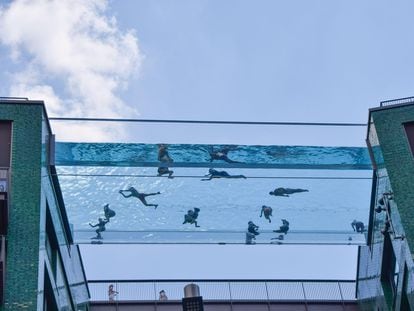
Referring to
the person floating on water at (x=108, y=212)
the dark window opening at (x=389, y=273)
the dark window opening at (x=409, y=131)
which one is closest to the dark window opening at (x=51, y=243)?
the person floating on water at (x=108, y=212)

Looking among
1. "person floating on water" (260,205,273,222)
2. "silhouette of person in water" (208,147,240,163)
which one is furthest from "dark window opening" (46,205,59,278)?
"person floating on water" (260,205,273,222)

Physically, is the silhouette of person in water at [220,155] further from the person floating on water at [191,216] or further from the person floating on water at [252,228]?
the person floating on water at [252,228]

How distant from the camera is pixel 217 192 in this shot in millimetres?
24094

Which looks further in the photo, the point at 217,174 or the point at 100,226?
the point at 100,226

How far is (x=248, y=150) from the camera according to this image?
23828 millimetres

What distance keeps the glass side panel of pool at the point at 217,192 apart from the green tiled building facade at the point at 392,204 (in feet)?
2.84

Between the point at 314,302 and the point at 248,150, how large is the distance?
988 centimetres

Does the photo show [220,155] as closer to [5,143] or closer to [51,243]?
[51,243]

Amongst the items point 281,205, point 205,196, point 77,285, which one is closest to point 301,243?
point 281,205

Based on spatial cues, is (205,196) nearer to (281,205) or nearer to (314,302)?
(281,205)

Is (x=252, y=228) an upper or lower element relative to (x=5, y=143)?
lower

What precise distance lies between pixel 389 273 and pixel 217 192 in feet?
21.7

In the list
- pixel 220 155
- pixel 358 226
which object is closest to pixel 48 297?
pixel 220 155

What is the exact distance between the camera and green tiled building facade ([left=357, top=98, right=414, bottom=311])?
21984 millimetres
